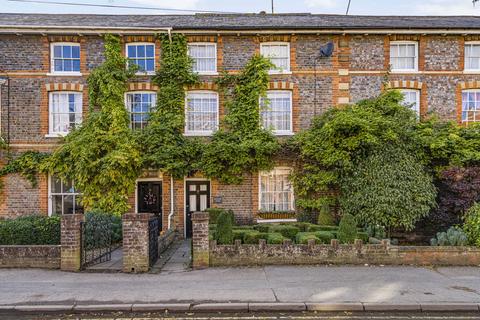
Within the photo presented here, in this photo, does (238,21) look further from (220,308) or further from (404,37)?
(220,308)

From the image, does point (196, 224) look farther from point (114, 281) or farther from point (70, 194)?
point (70, 194)

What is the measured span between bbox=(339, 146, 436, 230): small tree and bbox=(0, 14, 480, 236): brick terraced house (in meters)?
3.30

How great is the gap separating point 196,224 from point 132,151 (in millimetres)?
6304

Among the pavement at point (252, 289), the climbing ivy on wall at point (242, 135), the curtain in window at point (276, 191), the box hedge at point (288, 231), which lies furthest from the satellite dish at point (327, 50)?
the pavement at point (252, 289)

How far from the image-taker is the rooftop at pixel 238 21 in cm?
1603

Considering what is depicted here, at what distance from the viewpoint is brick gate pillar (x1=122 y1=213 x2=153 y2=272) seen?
32.0 feet

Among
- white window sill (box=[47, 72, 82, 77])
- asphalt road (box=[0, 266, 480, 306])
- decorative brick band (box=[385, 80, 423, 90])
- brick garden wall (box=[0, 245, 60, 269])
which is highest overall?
white window sill (box=[47, 72, 82, 77])

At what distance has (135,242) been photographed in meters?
9.81

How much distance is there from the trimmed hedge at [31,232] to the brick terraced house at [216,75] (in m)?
4.59

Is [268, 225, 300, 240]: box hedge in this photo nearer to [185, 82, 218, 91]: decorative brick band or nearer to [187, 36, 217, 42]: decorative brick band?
[185, 82, 218, 91]: decorative brick band

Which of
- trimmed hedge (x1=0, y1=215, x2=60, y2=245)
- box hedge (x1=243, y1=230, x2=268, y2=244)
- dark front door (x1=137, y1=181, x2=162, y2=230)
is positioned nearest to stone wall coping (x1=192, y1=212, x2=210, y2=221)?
box hedge (x1=243, y1=230, x2=268, y2=244)

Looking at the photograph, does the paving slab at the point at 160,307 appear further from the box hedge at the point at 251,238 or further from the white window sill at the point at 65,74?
the white window sill at the point at 65,74

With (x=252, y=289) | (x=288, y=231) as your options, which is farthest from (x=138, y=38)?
(x=252, y=289)

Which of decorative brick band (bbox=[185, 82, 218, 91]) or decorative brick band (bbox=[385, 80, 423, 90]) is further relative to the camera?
decorative brick band (bbox=[385, 80, 423, 90])
